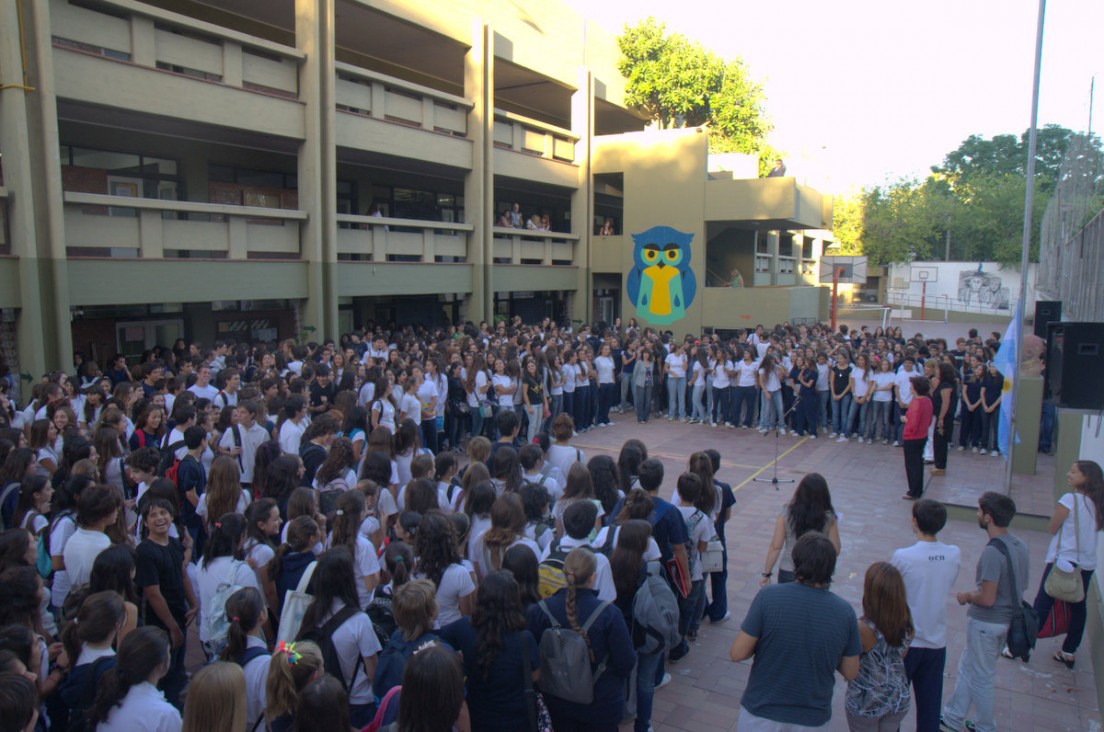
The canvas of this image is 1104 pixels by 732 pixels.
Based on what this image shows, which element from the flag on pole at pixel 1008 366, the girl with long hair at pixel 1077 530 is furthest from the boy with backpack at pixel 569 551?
the flag on pole at pixel 1008 366

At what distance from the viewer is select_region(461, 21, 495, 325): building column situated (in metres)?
20.9

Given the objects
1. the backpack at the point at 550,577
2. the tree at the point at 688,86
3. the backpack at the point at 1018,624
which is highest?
the tree at the point at 688,86


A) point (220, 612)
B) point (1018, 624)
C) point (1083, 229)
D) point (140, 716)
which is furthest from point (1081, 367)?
point (1083, 229)

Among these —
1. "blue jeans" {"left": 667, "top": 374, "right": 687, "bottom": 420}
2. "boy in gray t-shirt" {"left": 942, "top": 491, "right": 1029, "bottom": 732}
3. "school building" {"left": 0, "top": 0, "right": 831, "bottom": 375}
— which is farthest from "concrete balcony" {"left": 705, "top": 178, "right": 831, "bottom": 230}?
"boy in gray t-shirt" {"left": 942, "top": 491, "right": 1029, "bottom": 732}

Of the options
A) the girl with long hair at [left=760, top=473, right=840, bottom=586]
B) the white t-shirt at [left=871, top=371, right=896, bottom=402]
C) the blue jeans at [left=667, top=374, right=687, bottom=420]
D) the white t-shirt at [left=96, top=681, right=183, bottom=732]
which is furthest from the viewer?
the blue jeans at [left=667, top=374, right=687, bottom=420]

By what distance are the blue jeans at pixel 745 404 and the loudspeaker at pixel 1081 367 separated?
9.38 meters

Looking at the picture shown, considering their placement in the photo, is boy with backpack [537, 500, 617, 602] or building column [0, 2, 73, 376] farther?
building column [0, 2, 73, 376]

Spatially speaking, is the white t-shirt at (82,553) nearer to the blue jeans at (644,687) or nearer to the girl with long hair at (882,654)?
the blue jeans at (644,687)

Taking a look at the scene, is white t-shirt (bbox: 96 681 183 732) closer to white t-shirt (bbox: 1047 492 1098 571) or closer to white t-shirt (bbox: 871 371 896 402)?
white t-shirt (bbox: 1047 492 1098 571)

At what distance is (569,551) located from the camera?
4.50 metres

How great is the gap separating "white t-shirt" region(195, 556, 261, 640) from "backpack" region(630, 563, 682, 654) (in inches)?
91.5

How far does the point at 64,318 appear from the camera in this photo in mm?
12828

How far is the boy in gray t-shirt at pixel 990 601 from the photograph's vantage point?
496 centimetres

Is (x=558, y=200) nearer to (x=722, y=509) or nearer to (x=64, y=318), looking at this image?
(x=64, y=318)
